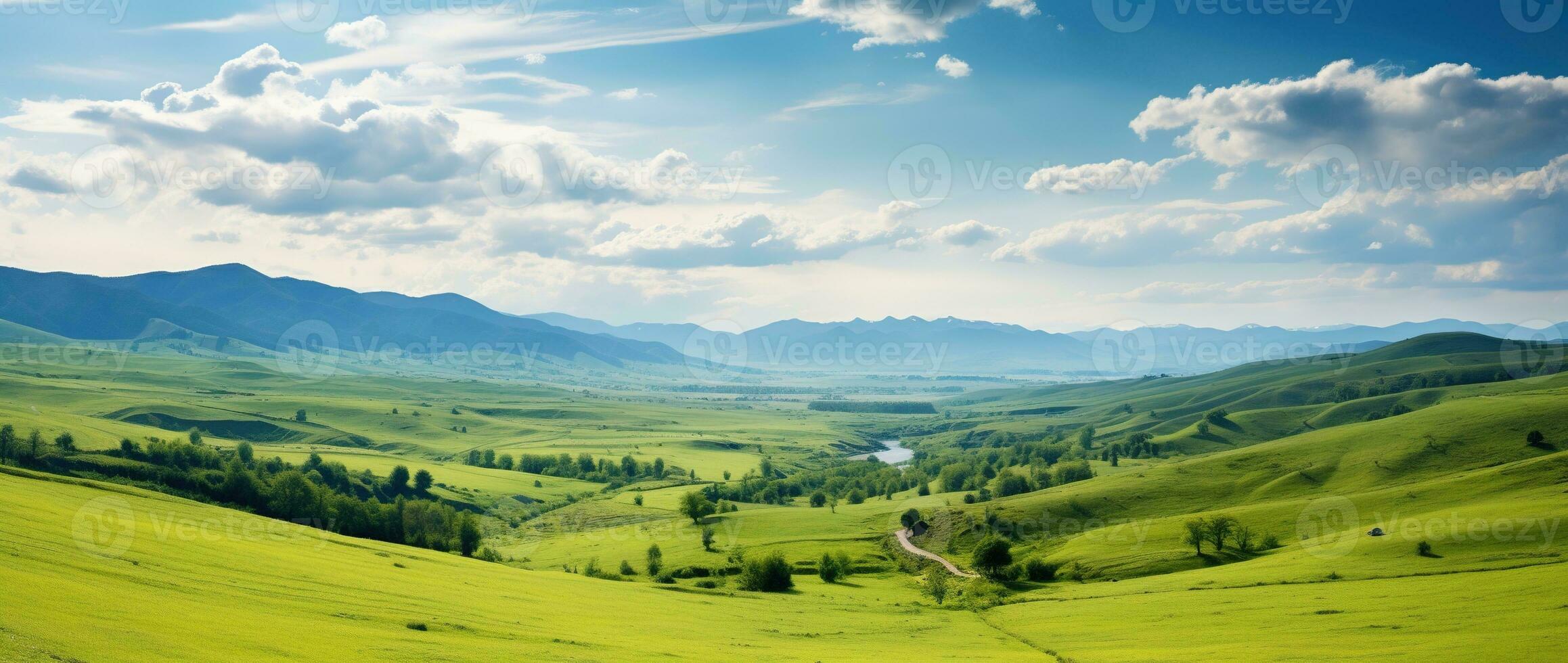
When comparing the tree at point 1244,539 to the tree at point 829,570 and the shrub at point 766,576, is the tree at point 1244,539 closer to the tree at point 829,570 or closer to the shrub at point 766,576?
the tree at point 829,570

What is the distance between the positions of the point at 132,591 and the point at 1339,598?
81.8 meters

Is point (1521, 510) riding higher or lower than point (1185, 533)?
higher

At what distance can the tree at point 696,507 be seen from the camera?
148 m

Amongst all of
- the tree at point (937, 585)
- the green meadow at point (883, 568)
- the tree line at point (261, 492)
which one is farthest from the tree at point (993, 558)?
the tree line at point (261, 492)

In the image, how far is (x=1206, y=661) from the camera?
4959 centimetres

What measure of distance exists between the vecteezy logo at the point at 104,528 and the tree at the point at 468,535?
5231 centimetres

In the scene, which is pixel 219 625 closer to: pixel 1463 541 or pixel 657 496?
pixel 1463 541

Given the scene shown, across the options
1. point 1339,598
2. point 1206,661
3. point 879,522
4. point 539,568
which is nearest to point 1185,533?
point 1339,598

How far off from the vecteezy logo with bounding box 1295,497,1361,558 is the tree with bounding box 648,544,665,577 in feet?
253

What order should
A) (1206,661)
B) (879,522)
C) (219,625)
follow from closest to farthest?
(219,625), (1206,661), (879,522)

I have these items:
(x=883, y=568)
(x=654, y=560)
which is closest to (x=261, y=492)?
(x=654, y=560)

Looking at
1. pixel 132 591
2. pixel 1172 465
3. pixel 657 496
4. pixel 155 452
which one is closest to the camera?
A: pixel 132 591

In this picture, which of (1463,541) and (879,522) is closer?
(1463,541)

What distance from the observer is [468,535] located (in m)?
117
